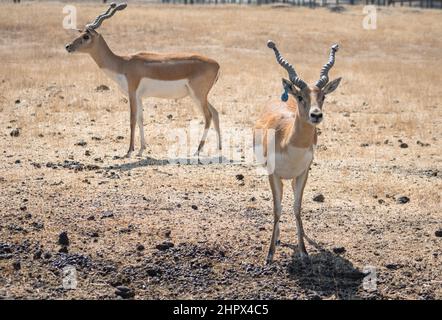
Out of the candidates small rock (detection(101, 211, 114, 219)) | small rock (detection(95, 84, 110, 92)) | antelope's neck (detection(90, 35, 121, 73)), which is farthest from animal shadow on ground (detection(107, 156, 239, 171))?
small rock (detection(95, 84, 110, 92))

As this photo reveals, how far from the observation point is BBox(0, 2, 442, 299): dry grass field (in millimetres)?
8484

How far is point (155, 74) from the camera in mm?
14086

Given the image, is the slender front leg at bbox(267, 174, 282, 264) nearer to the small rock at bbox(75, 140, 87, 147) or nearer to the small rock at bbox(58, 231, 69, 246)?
the small rock at bbox(58, 231, 69, 246)

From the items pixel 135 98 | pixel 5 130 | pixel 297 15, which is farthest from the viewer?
pixel 297 15

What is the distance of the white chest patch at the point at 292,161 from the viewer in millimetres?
8477

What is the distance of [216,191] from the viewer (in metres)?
11.4

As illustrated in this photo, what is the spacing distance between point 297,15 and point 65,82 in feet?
83.2

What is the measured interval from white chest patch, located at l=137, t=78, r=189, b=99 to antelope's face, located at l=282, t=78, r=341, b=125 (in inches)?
231

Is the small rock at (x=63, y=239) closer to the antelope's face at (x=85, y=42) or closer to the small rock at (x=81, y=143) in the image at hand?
the small rock at (x=81, y=143)

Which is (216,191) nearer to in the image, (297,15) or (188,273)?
(188,273)

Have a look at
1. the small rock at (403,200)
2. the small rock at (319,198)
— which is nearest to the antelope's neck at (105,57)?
the small rock at (319,198)

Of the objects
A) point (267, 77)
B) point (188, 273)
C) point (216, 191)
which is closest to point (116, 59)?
point (216, 191)

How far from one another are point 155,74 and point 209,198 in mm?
3815

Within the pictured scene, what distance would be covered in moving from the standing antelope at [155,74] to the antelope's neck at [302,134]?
560 centimetres
